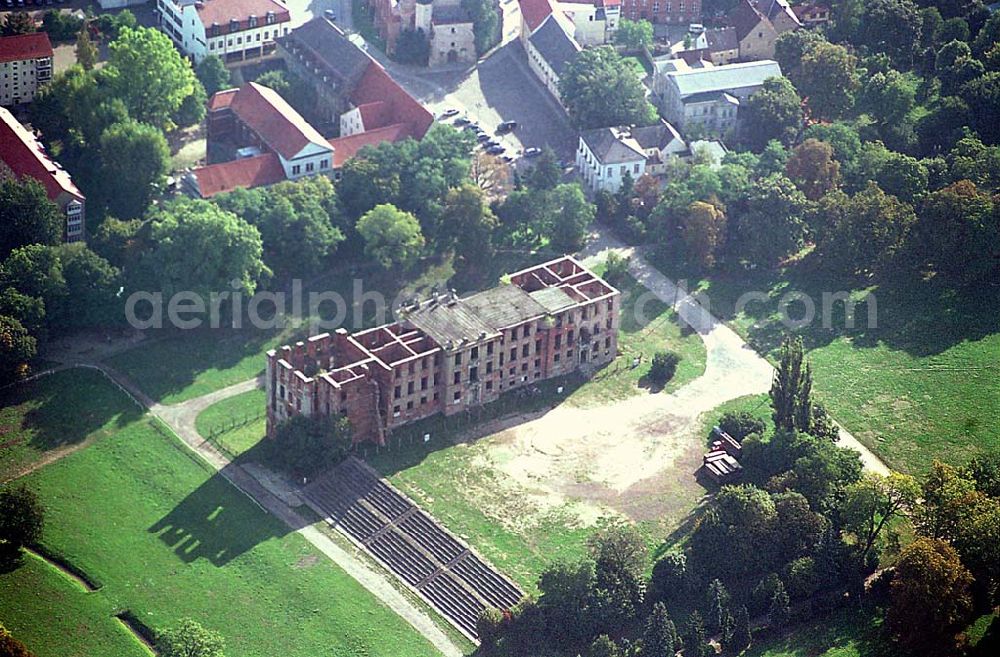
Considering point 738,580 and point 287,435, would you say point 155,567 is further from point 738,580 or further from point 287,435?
point 738,580

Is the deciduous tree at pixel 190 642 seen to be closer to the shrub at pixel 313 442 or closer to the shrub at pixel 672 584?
the shrub at pixel 313 442

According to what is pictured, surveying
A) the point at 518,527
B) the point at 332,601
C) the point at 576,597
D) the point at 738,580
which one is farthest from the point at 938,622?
the point at 332,601

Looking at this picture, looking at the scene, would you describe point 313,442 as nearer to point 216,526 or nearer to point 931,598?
point 216,526

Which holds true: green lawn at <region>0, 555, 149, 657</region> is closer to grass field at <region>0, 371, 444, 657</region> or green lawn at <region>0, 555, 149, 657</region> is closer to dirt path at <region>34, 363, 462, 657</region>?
grass field at <region>0, 371, 444, 657</region>

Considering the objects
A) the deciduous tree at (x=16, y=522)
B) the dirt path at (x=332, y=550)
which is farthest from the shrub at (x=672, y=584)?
the deciduous tree at (x=16, y=522)

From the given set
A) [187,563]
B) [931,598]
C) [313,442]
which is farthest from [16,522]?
[931,598]

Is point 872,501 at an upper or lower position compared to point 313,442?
upper
